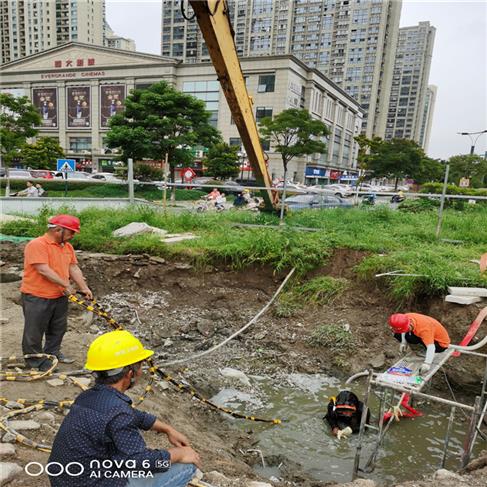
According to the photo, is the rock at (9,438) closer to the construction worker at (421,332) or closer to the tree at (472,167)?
the construction worker at (421,332)

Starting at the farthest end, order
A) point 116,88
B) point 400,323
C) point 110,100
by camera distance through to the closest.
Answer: point 110,100
point 116,88
point 400,323

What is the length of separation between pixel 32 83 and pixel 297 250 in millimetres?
53935

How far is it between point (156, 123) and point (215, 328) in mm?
18129

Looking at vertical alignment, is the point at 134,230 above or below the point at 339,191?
below

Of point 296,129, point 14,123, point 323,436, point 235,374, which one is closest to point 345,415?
point 323,436

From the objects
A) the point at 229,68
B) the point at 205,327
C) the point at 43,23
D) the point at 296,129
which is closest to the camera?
the point at 205,327

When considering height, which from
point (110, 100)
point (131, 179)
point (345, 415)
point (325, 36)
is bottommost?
point (345, 415)

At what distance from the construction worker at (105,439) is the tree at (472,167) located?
4706 centimetres

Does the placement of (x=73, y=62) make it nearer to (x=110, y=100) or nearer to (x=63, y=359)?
(x=110, y=100)

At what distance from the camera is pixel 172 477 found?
2.10 meters

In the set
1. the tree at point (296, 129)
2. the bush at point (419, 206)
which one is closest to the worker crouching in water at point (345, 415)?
the bush at point (419, 206)

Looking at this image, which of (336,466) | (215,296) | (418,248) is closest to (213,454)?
(336,466)

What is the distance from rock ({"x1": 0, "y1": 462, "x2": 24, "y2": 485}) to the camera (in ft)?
7.82

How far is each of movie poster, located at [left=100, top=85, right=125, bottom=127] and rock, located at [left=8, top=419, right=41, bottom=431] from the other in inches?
1835
